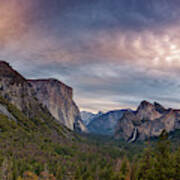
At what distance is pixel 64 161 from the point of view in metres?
129

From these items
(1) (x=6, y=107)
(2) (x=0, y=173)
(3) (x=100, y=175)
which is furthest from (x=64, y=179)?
(1) (x=6, y=107)

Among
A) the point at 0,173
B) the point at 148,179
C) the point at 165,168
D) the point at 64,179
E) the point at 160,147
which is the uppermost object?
the point at 160,147

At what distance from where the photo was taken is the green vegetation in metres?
34.9

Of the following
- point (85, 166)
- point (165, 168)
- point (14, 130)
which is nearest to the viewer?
point (165, 168)

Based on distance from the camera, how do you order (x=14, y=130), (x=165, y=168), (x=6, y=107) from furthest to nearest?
(x=6, y=107) → (x=14, y=130) → (x=165, y=168)

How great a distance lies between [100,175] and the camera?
10700cm

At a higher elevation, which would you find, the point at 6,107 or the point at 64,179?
the point at 6,107

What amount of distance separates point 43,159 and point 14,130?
52.1 meters

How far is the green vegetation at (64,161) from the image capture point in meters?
34.9

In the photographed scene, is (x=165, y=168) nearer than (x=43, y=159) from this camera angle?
Yes

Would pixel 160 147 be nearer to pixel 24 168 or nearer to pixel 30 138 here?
pixel 24 168

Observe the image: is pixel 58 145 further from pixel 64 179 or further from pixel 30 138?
pixel 64 179

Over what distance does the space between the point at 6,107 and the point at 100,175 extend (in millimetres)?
114016

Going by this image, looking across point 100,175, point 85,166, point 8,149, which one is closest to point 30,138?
point 8,149
